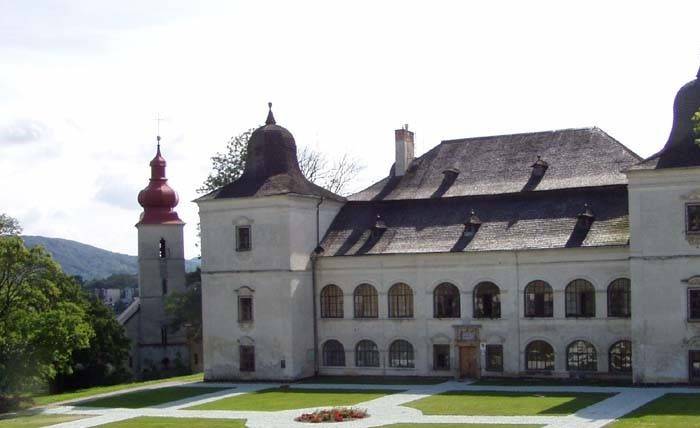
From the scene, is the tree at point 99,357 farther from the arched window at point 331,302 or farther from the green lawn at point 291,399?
the green lawn at point 291,399

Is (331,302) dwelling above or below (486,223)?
below

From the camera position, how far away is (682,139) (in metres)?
43.1

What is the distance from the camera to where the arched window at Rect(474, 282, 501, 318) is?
47625 mm

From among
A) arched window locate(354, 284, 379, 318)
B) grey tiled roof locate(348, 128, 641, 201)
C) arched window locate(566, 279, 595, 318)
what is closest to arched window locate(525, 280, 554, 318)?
arched window locate(566, 279, 595, 318)

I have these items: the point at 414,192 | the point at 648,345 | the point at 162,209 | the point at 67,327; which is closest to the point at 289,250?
the point at 414,192

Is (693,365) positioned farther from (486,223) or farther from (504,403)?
(486,223)

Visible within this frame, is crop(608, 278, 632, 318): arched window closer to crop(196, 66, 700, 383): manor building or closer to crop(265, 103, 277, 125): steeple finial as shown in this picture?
crop(196, 66, 700, 383): manor building

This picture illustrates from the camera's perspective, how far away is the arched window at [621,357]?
1762 inches

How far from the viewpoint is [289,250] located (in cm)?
4997

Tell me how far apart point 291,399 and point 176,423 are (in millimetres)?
6855

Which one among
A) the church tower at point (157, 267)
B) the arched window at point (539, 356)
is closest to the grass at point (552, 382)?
the arched window at point (539, 356)

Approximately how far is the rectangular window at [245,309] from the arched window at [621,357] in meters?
17.1

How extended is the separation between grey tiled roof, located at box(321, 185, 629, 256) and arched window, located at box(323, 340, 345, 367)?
4416 millimetres

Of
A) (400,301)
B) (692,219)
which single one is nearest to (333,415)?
(400,301)
